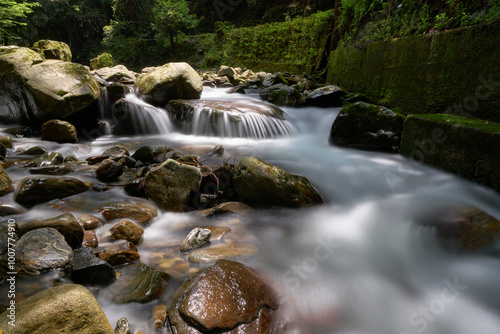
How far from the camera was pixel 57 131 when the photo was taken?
18.3 ft

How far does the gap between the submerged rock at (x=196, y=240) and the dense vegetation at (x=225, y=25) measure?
4.62m

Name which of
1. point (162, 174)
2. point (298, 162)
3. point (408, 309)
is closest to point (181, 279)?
point (162, 174)

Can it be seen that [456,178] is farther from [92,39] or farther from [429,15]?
[92,39]

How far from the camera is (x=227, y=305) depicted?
1705 millimetres

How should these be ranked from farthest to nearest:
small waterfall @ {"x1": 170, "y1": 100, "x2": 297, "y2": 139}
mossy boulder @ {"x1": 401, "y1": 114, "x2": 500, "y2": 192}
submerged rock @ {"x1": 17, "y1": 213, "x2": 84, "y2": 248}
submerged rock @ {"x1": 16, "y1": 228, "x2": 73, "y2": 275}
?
small waterfall @ {"x1": 170, "y1": 100, "x2": 297, "y2": 139} → mossy boulder @ {"x1": 401, "y1": 114, "x2": 500, "y2": 192} → submerged rock @ {"x1": 17, "y1": 213, "x2": 84, "y2": 248} → submerged rock @ {"x1": 16, "y1": 228, "x2": 73, "y2": 275}

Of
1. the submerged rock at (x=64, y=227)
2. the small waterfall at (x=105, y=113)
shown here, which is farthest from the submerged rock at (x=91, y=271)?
the small waterfall at (x=105, y=113)

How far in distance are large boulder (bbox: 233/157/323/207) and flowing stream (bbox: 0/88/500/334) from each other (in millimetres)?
158

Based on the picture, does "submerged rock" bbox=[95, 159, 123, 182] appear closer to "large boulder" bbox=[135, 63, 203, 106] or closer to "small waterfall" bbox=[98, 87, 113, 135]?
"small waterfall" bbox=[98, 87, 113, 135]

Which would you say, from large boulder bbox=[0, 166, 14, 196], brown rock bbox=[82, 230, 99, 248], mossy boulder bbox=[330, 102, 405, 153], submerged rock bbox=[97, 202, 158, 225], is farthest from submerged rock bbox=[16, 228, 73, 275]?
mossy boulder bbox=[330, 102, 405, 153]

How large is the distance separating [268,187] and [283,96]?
622 cm

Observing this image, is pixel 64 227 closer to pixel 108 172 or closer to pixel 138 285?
pixel 138 285

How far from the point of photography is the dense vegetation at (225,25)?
17.1 ft

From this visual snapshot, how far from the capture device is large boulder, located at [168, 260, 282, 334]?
1616 mm

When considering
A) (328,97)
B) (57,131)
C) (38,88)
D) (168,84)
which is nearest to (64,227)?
(57,131)
